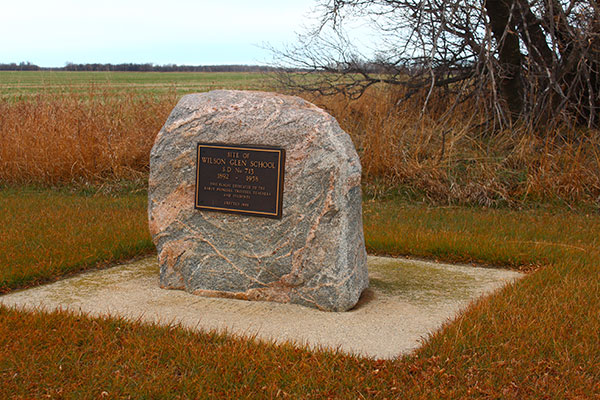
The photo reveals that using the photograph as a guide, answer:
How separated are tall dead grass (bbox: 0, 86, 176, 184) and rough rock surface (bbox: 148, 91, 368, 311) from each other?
4.81m

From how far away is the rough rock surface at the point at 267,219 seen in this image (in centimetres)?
471

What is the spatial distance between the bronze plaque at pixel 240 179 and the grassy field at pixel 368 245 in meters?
1.16

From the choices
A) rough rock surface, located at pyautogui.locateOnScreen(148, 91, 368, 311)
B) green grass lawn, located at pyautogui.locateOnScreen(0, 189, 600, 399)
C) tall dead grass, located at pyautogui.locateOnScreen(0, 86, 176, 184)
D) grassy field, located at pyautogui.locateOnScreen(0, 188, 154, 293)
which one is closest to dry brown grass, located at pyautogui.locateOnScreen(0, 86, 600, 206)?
tall dead grass, located at pyautogui.locateOnScreen(0, 86, 176, 184)

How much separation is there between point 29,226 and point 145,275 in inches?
80.2

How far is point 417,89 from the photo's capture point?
36.1 ft

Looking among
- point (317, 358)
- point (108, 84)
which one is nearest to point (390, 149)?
point (108, 84)

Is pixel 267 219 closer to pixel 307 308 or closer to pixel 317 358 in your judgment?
pixel 307 308

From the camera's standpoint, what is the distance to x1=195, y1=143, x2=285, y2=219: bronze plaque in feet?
16.0

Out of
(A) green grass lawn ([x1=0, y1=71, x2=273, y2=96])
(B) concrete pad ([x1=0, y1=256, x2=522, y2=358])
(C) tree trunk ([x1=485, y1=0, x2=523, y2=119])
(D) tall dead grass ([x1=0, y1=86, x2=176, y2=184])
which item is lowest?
(B) concrete pad ([x1=0, y1=256, x2=522, y2=358])

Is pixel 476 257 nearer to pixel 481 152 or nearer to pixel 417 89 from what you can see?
pixel 481 152

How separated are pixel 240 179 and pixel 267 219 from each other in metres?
0.41

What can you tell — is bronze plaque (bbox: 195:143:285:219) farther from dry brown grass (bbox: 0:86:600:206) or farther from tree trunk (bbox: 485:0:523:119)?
tree trunk (bbox: 485:0:523:119)

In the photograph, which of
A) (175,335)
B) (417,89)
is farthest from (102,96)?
(175,335)

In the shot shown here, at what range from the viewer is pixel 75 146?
32.0 ft
